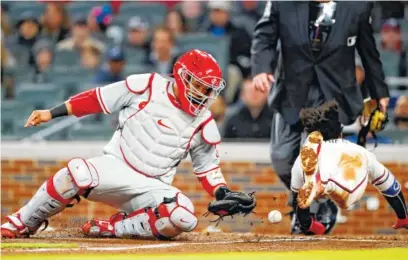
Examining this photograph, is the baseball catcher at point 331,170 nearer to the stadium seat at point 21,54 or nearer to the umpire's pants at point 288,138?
the umpire's pants at point 288,138

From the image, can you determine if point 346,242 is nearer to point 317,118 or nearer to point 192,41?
point 317,118

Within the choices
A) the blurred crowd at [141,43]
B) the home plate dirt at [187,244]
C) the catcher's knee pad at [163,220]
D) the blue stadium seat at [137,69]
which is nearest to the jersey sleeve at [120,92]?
the catcher's knee pad at [163,220]

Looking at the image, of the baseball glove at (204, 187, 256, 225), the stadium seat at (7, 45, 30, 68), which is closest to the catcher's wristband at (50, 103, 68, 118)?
the baseball glove at (204, 187, 256, 225)

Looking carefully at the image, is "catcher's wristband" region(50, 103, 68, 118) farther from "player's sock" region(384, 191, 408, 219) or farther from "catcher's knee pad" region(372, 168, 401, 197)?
"player's sock" region(384, 191, 408, 219)

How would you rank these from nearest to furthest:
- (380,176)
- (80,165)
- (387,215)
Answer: (80,165) → (380,176) → (387,215)

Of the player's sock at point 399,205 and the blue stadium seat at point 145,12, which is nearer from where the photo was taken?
the player's sock at point 399,205

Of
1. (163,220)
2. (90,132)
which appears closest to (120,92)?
(163,220)

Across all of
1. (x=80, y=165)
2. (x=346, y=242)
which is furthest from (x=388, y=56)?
(x=80, y=165)
